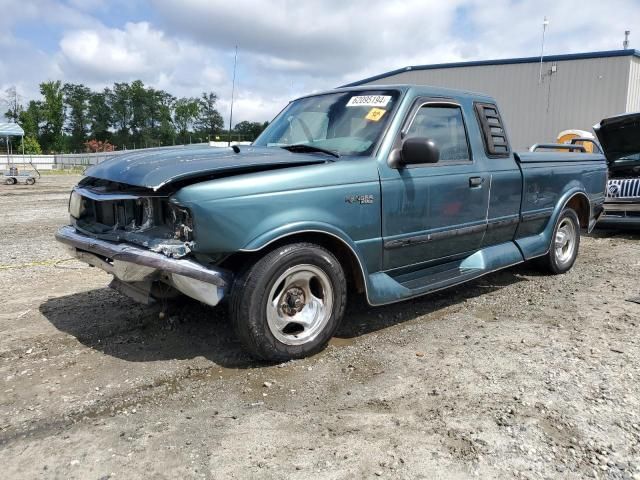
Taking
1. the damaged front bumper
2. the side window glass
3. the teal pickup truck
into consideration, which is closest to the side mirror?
the teal pickup truck

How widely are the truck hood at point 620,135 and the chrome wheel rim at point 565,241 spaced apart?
3730mm

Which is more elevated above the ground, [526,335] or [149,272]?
[149,272]

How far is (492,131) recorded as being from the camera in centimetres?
503

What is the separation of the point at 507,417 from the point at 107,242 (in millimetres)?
2743

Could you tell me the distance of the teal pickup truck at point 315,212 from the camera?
3.26m

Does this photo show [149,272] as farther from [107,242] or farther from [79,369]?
[79,369]

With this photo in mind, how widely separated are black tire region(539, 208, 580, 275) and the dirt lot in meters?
0.86

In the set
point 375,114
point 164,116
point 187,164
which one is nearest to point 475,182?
point 375,114

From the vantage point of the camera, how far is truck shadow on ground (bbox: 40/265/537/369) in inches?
150

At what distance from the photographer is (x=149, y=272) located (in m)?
3.19

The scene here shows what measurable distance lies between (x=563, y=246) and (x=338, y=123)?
3.55 meters

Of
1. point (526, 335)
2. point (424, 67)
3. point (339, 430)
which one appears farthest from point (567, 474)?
point (424, 67)

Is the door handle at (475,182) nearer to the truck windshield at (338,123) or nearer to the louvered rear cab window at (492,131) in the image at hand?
the louvered rear cab window at (492,131)

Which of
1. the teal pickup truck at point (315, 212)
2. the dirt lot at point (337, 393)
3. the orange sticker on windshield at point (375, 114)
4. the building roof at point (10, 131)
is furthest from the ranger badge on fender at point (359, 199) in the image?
the building roof at point (10, 131)
